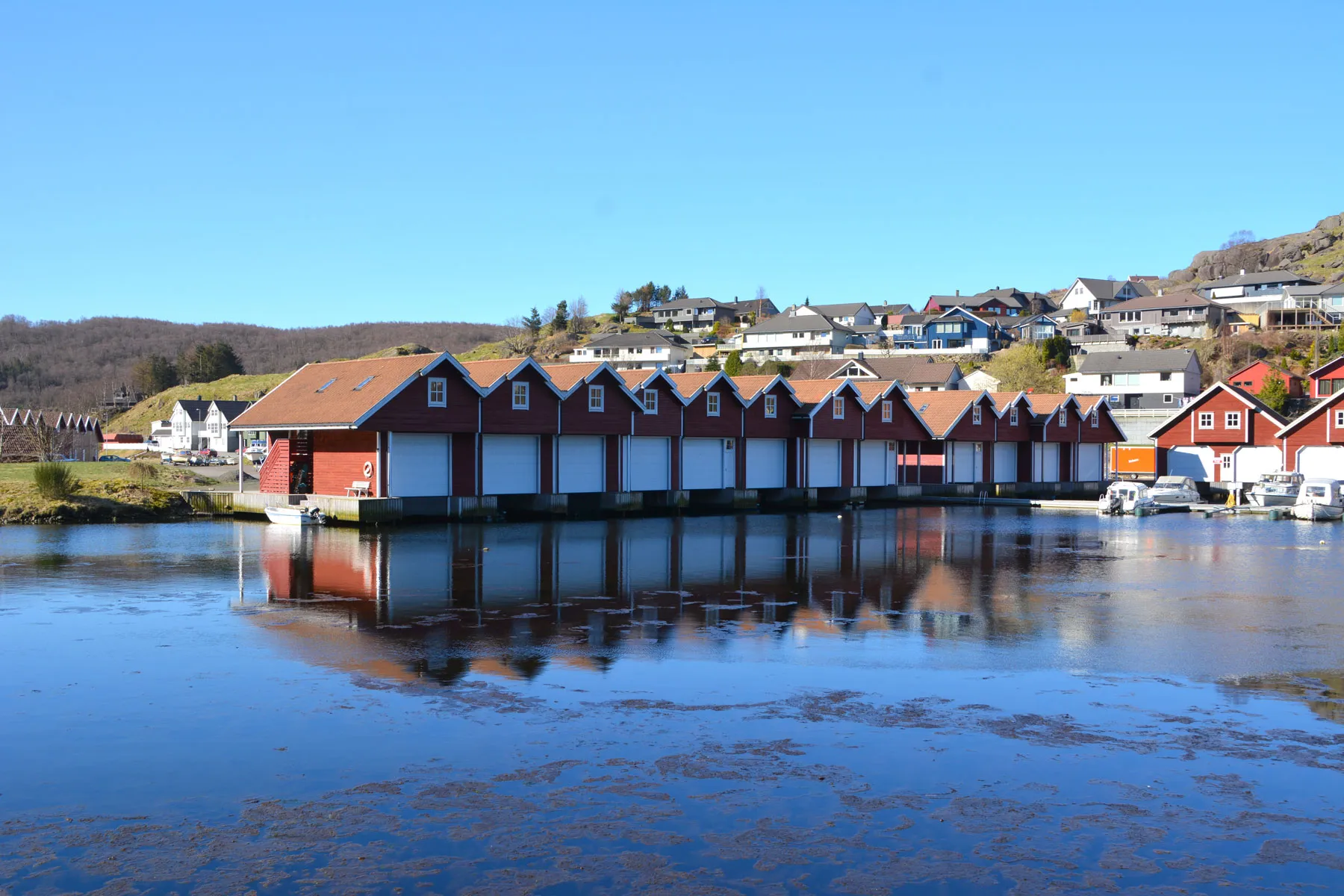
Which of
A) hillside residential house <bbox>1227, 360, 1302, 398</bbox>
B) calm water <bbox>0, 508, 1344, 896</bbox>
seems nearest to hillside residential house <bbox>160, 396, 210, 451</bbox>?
hillside residential house <bbox>1227, 360, 1302, 398</bbox>

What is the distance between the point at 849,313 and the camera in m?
171

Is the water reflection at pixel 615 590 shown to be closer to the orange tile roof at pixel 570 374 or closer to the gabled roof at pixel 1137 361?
the orange tile roof at pixel 570 374

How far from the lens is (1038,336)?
5576 inches

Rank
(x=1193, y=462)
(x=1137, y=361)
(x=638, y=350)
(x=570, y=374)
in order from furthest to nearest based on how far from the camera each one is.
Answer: (x=638, y=350)
(x=1137, y=361)
(x=1193, y=462)
(x=570, y=374)

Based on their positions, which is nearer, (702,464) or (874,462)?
(702,464)

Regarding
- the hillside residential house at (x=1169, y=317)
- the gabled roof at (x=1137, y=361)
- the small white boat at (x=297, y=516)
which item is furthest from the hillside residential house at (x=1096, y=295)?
the small white boat at (x=297, y=516)

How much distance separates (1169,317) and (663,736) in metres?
137

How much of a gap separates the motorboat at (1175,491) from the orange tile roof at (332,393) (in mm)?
38565

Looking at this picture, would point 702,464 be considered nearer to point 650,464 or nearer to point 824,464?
point 650,464

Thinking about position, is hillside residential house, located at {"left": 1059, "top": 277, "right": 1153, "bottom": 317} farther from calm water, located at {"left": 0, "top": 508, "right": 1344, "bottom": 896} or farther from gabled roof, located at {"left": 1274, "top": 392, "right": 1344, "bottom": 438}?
calm water, located at {"left": 0, "top": 508, "right": 1344, "bottom": 896}

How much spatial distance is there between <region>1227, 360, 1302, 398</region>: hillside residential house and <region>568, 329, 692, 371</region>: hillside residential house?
Answer: 225 feet

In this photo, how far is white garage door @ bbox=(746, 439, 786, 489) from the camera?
59469 mm

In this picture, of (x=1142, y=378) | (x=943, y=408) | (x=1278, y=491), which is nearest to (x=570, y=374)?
(x=943, y=408)

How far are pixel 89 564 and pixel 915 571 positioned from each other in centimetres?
2027
